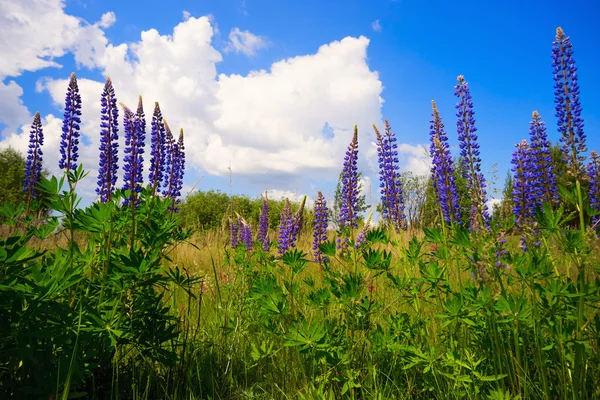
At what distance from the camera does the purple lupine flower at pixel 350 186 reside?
15.4ft

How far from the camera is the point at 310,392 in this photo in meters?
1.84

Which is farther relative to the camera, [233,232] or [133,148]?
[233,232]

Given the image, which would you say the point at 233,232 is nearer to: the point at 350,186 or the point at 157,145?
the point at 157,145

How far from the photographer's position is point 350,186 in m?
4.80

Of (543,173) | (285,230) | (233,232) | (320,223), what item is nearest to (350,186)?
(320,223)

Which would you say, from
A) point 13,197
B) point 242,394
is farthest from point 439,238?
point 13,197

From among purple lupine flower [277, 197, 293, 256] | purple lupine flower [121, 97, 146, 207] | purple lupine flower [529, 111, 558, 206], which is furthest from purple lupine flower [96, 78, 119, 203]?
purple lupine flower [529, 111, 558, 206]

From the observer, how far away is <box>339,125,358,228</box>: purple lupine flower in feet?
15.4

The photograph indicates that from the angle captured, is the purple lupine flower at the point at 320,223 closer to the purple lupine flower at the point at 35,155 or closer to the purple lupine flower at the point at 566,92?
the purple lupine flower at the point at 566,92

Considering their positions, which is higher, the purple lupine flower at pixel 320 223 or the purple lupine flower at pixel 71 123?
the purple lupine flower at pixel 71 123

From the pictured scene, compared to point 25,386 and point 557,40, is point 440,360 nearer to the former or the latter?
point 25,386

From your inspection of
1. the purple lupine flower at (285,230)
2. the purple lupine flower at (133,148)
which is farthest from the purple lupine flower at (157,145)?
the purple lupine flower at (285,230)

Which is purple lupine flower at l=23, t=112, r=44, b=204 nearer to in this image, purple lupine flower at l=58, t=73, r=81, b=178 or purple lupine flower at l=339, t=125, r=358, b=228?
purple lupine flower at l=58, t=73, r=81, b=178

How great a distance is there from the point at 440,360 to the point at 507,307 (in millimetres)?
544
